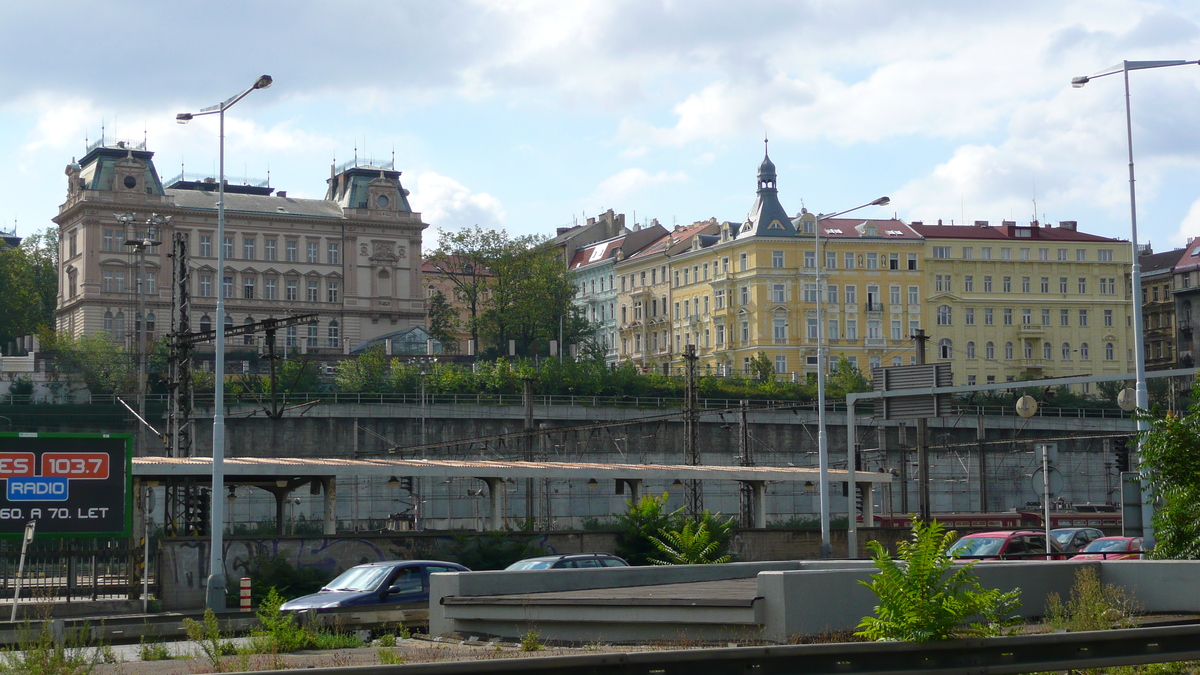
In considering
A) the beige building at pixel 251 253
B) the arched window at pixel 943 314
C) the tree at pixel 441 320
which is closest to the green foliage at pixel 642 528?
the beige building at pixel 251 253

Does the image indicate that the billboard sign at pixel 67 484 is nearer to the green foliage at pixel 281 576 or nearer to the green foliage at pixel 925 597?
the green foliage at pixel 281 576

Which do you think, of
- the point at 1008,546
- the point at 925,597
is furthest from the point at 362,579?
the point at 1008,546

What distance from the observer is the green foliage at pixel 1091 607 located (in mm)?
13773

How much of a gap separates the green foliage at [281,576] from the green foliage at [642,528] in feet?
27.9

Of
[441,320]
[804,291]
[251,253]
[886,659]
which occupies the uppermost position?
[251,253]

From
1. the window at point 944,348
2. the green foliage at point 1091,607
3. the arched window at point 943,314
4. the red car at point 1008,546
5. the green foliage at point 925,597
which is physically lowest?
the red car at point 1008,546

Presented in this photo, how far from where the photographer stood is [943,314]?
117m

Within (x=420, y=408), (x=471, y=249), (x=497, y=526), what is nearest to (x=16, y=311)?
(x=471, y=249)

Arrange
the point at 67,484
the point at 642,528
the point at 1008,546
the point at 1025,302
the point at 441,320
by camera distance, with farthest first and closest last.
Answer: the point at 441,320, the point at 1025,302, the point at 642,528, the point at 67,484, the point at 1008,546

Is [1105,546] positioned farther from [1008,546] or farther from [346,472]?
[346,472]

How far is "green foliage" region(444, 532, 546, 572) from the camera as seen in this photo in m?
36.1

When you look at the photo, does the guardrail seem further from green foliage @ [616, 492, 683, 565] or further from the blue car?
green foliage @ [616, 492, 683, 565]

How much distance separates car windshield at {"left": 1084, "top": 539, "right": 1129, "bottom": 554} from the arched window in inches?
3409

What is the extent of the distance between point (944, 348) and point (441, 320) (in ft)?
139
